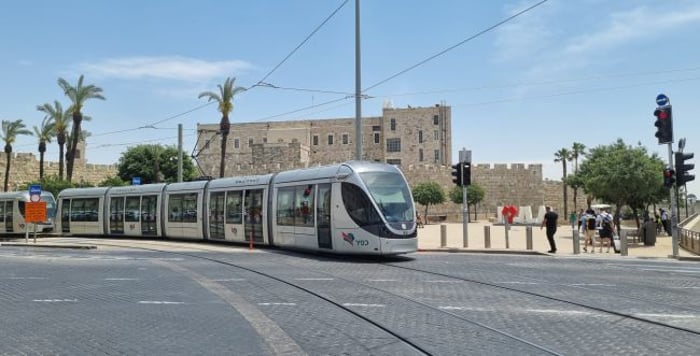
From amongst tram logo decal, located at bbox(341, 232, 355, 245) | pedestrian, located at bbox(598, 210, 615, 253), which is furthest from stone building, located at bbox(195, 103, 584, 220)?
tram logo decal, located at bbox(341, 232, 355, 245)

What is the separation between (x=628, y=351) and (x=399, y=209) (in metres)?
10.3

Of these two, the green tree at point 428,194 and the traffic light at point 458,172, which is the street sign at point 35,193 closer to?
the traffic light at point 458,172

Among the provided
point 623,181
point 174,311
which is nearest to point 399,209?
point 174,311

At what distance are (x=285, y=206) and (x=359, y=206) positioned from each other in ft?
12.1

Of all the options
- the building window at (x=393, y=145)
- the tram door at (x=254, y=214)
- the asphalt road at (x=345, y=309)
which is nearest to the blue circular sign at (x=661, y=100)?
the asphalt road at (x=345, y=309)

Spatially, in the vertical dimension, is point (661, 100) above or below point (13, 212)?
above

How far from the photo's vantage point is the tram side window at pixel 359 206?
16203 mm

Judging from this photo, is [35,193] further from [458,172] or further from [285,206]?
[458,172]

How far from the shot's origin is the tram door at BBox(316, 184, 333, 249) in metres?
17.3

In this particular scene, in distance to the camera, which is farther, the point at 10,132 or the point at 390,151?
the point at 390,151

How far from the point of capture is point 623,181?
32.2 m

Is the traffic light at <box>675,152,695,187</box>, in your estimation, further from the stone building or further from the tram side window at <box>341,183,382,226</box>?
the stone building

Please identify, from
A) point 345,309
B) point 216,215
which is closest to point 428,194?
point 216,215

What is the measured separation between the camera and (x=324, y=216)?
17.4m
